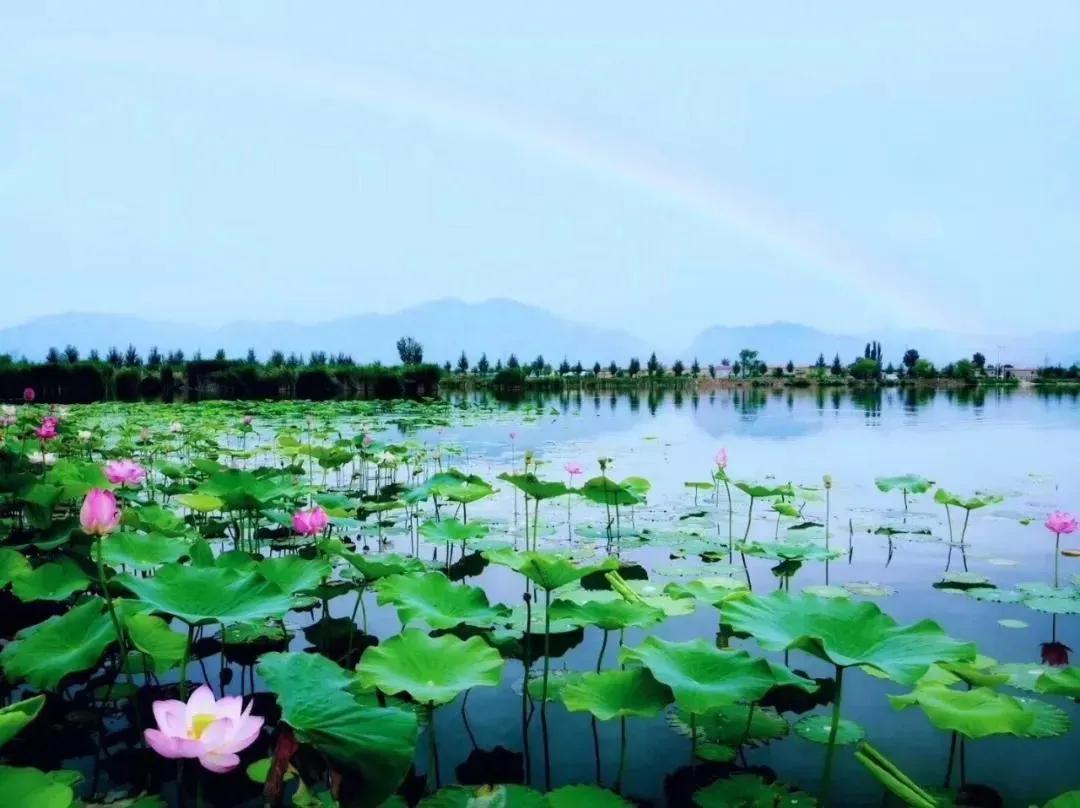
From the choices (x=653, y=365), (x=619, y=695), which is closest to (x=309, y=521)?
(x=619, y=695)

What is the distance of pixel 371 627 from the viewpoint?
3.06 metres

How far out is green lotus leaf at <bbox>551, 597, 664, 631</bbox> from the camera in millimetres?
2094

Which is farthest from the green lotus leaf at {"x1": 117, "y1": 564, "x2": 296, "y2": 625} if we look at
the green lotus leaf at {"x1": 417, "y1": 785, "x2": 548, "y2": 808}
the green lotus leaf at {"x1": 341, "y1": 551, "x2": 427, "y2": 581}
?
the green lotus leaf at {"x1": 417, "y1": 785, "x2": 548, "y2": 808}

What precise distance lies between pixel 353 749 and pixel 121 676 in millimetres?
1966

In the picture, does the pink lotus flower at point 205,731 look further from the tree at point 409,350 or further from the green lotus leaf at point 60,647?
the tree at point 409,350

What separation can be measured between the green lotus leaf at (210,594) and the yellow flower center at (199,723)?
67 centimetres

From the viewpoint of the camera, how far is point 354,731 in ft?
3.66

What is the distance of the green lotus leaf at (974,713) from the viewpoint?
5.46 feet

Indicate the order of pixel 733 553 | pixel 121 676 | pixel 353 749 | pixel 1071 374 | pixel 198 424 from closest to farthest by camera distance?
pixel 353 749, pixel 121 676, pixel 733 553, pixel 198 424, pixel 1071 374

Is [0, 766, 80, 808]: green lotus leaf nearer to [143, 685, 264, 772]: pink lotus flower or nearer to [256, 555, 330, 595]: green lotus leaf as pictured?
[143, 685, 264, 772]: pink lotus flower

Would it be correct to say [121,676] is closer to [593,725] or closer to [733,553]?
[593,725]

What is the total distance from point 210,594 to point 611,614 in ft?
3.64

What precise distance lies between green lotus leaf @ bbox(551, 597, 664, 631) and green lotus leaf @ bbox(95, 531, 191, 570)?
1457 millimetres

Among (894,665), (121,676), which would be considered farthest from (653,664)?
(121,676)
